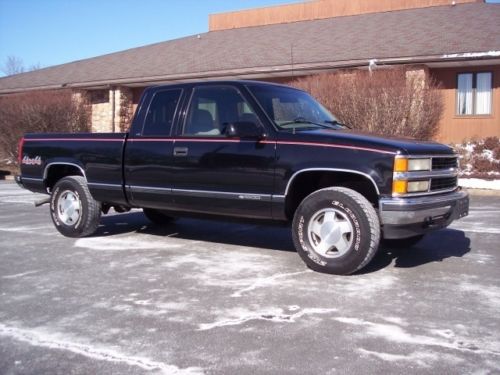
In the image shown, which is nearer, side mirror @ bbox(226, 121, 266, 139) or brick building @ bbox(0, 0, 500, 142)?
side mirror @ bbox(226, 121, 266, 139)

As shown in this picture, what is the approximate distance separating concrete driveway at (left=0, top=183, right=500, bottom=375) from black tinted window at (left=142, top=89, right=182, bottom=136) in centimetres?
141

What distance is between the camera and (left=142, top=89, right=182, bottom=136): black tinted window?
636 centimetres

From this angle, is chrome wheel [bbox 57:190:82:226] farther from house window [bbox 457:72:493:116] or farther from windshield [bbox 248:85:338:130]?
house window [bbox 457:72:493:116]

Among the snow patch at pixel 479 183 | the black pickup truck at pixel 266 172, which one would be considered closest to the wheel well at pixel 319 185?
the black pickup truck at pixel 266 172

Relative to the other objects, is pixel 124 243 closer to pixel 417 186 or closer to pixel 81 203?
pixel 81 203

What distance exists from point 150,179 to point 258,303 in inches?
100

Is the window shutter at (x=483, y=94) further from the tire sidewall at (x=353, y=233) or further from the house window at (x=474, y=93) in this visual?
the tire sidewall at (x=353, y=233)

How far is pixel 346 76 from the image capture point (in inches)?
616

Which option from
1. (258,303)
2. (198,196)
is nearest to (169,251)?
(198,196)

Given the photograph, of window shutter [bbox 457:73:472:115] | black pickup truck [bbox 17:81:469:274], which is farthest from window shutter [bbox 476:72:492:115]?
black pickup truck [bbox 17:81:469:274]

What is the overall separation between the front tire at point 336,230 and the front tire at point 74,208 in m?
2.99

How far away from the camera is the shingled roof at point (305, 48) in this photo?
55.4 ft

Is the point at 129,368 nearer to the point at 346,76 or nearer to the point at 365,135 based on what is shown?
the point at 365,135

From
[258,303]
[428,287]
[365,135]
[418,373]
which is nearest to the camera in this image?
[418,373]
